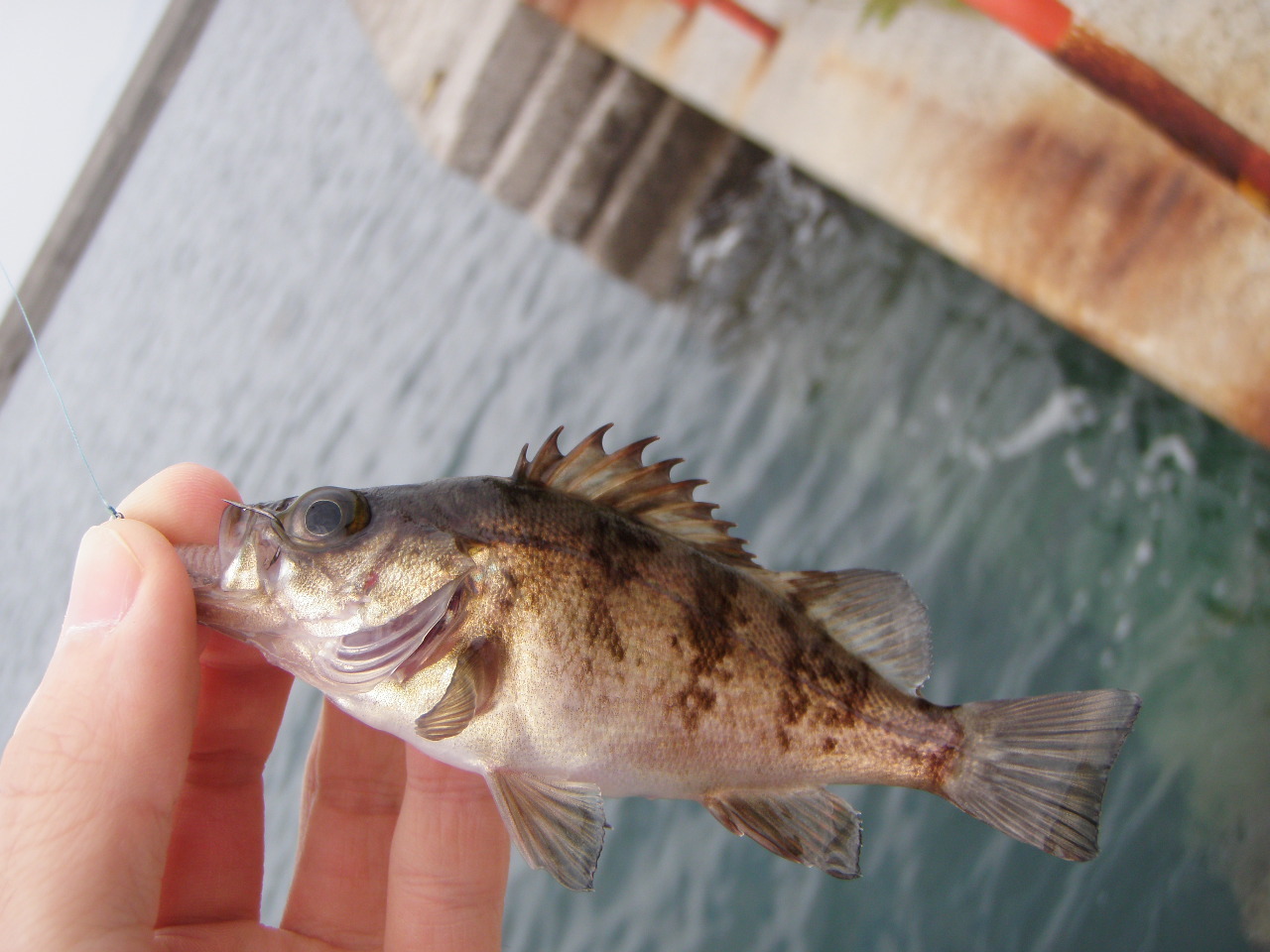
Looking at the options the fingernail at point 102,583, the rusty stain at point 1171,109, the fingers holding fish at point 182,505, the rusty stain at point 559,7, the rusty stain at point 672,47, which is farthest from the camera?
the rusty stain at point 559,7

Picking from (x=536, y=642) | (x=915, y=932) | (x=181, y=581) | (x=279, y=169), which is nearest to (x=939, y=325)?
(x=915, y=932)

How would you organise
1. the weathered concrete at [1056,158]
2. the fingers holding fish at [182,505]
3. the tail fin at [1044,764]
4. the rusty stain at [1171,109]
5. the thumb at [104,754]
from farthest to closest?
the weathered concrete at [1056,158] → the rusty stain at [1171,109] → the fingers holding fish at [182,505] → the tail fin at [1044,764] → the thumb at [104,754]

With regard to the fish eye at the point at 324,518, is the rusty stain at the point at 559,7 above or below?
above

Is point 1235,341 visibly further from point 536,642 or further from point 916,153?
point 536,642

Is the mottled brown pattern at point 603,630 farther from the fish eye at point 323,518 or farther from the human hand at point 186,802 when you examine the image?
the human hand at point 186,802

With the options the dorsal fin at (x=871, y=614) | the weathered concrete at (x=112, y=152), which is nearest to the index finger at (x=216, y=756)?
the dorsal fin at (x=871, y=614)
